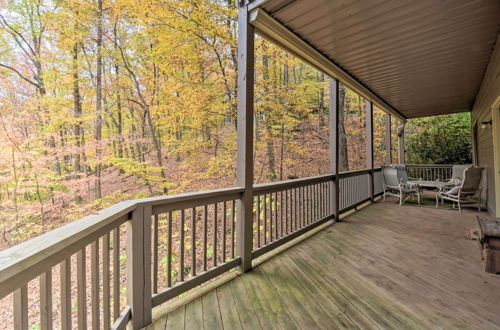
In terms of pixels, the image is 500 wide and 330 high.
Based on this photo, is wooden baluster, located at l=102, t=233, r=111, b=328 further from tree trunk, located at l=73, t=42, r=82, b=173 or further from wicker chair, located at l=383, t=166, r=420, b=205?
tree trunk, located at l=73, t=42, r=82, b=173

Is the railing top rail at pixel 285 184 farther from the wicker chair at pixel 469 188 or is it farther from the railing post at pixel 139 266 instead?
the wicker chair at pixel 469 188

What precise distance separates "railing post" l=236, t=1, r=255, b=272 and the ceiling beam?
0.14m

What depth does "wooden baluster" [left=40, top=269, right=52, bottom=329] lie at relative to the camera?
93cm

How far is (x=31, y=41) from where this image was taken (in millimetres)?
6305

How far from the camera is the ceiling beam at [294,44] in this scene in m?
2.45

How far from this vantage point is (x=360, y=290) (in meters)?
2.14

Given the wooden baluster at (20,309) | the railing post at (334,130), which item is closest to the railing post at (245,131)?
the wooden baluster at (20,309)

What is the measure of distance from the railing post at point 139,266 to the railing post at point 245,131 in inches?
40.7

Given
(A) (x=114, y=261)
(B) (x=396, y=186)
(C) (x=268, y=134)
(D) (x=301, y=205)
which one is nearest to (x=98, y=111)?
(C) (x=268, y=134)

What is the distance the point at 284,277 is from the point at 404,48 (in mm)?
3543

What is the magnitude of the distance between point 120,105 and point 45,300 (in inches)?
317

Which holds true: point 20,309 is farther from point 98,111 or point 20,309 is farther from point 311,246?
point 98,111

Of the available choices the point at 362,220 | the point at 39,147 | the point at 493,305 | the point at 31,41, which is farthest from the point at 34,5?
the point at 493,305

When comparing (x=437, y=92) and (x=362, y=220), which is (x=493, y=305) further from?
(x=437, y=92)
